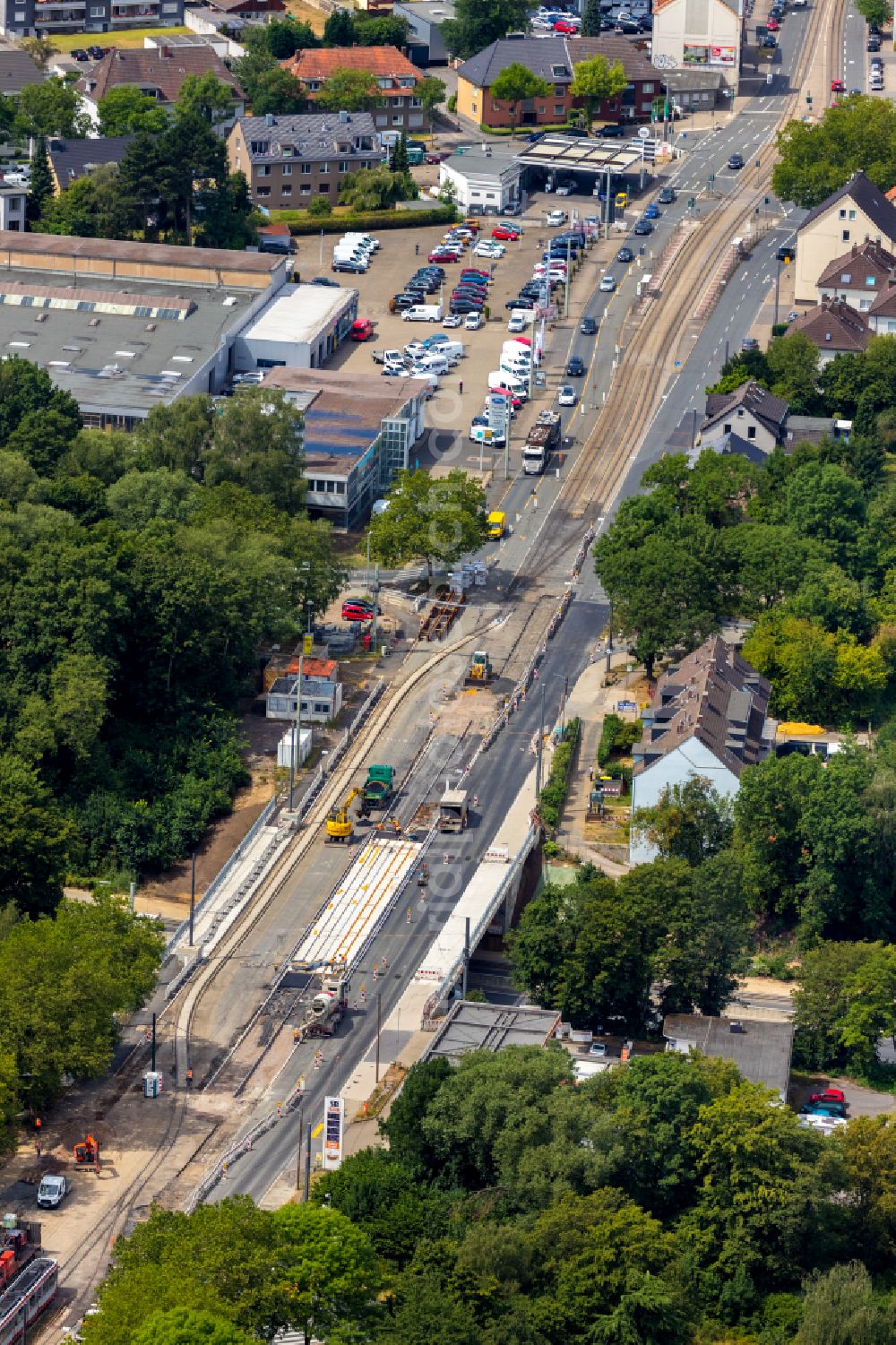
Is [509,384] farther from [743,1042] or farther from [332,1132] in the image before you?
[332,1132]

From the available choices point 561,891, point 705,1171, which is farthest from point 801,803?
point 705,1171

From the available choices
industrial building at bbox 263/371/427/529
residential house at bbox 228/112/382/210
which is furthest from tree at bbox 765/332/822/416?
residential house at bbox 228/112/382/210

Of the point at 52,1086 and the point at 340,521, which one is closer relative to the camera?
the point at 52,1086

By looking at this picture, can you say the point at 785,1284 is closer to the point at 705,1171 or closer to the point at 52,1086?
the point at 705,1171

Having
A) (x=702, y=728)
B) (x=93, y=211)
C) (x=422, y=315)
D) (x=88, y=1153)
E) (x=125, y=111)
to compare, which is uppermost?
(x=125, y=111)

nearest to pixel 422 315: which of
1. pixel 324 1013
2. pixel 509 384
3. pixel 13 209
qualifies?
pixel 509 384

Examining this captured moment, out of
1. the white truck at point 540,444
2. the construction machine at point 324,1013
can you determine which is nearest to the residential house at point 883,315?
the white truck at point 540,444

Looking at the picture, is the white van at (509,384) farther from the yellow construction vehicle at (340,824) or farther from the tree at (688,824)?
the tree at (688,824)
